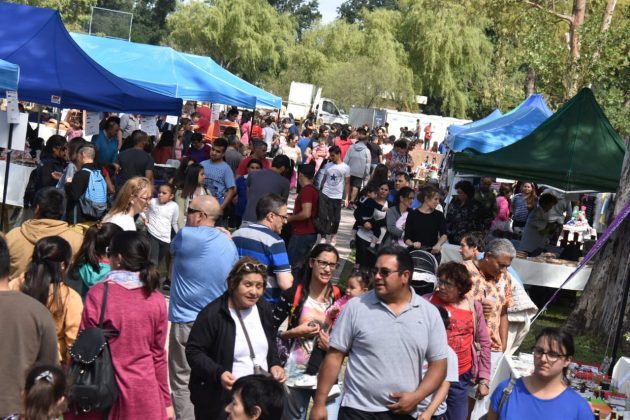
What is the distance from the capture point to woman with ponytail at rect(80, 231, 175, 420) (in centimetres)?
570

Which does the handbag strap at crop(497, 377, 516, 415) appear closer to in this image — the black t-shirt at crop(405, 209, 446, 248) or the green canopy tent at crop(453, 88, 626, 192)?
the black t-shirt at crop(405, 209, 446, 248)

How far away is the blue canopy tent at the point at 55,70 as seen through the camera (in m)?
13.6

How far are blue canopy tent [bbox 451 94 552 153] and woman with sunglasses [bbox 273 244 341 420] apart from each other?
1102 centimetres

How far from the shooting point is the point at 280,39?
71.9m

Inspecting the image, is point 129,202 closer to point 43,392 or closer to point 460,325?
point 460,325

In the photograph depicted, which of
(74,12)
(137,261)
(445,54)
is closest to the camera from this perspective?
(137,261)

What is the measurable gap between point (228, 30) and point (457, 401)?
6262 centimetres

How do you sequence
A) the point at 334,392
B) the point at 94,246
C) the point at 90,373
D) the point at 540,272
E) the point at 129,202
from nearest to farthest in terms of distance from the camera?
1. the point at 90,373
2. the point at 334,392
3. the point at 94,246
4. the point at 129,202
5. the point at 540,272

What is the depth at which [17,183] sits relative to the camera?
13.7m

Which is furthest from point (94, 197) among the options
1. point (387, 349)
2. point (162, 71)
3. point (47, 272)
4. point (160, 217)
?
point (162, 71)

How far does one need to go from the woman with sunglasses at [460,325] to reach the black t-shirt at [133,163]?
7256 millimetres

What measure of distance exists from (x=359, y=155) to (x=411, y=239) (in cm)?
1069

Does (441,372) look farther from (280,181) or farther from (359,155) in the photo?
(359,155)

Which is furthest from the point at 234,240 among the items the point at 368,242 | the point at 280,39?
the point at 280,39
